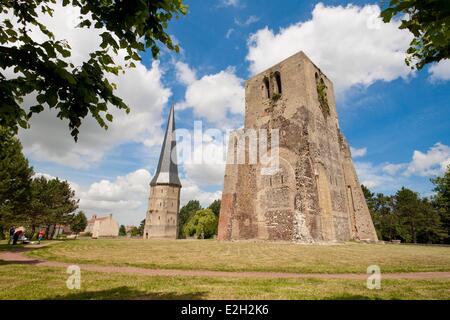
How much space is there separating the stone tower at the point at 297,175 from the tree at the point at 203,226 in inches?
1353

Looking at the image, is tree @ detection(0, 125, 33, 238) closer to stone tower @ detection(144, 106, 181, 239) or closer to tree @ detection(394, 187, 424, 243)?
stone tower @ detection(144, 106, 181, 239)

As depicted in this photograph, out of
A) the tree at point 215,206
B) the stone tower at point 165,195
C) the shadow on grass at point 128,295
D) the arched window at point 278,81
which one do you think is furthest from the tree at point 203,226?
the shadow on grass at point 128,295

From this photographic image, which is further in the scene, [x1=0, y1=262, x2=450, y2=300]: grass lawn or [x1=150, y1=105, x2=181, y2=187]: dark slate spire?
[x1=150, y1=105, x2=181, y2=187]: dark slate spire

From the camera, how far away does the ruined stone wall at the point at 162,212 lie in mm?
54922

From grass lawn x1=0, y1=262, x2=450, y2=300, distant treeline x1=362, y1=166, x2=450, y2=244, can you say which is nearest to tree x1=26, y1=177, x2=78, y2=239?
grass lawn x1=0, y1=262, x2=450, y2=300

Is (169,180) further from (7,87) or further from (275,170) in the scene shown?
(7,87)

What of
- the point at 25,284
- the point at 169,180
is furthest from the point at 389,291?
the point at 169,180

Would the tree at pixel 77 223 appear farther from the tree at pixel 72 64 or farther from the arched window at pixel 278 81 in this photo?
the tree at pixel 72 64

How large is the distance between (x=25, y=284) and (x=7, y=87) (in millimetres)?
5253

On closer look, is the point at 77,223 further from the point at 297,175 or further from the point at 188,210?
the point at 188,210

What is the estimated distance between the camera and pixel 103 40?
3260mm

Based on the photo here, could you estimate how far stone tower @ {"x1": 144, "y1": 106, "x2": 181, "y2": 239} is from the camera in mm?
55281

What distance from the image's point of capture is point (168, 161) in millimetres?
60031

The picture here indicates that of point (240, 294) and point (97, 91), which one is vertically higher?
point (97, 91)
